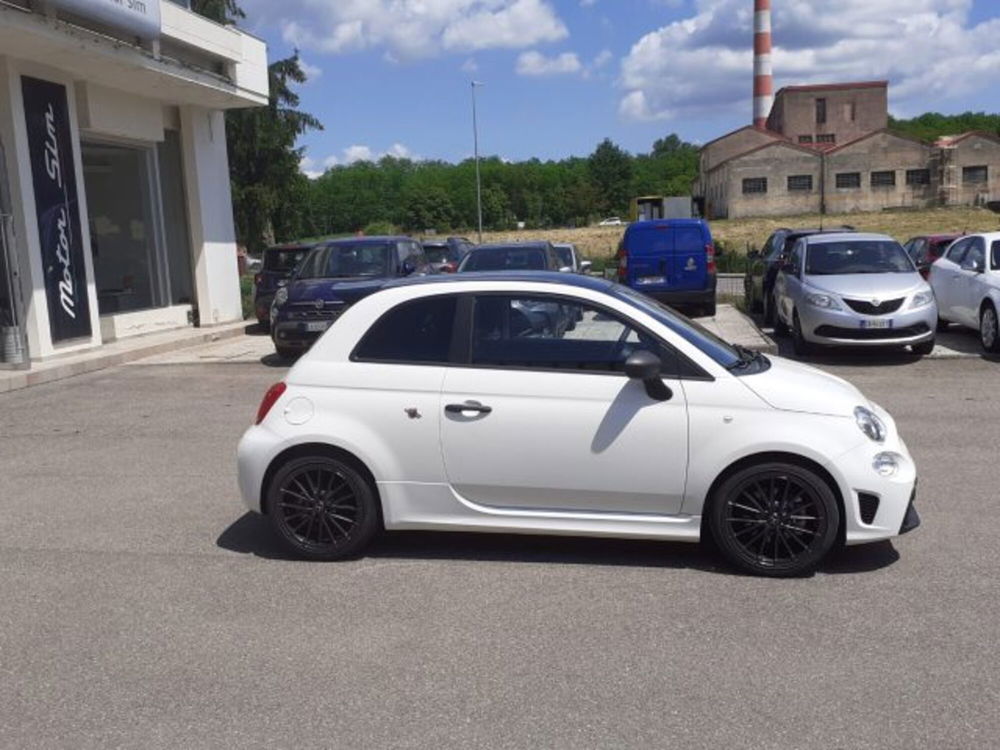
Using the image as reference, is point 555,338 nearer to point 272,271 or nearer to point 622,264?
point 622,264

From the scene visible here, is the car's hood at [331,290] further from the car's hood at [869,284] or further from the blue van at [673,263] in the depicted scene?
the car's hood at [869,284]

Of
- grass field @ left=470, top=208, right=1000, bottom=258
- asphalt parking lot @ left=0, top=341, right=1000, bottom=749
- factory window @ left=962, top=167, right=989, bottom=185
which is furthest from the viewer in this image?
factory window @ left=962, top=167, right=989, bottom=185

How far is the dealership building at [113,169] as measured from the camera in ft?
46.3

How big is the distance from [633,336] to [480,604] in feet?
5.37

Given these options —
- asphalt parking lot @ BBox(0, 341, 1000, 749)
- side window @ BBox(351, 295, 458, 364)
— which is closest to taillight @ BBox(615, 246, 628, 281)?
asphalt parking lot @ BBox(0, 341, 1000, 749)

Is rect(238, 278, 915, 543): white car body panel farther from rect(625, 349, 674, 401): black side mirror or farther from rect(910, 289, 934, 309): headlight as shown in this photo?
rect(910, 289, 934, 309): headlight

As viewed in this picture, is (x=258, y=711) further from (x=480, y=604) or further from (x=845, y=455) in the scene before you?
(x=845, y=455)

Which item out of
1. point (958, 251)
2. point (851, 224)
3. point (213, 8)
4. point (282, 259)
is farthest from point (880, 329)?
point (851, 224)

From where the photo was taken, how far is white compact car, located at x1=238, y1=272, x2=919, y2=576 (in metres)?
5.08

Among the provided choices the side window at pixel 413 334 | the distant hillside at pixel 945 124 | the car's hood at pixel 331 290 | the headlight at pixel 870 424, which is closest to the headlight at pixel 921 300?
the car's hood at pixel 331 290

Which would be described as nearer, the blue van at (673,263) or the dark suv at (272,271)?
the blue van at (673,263)

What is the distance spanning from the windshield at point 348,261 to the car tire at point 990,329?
28.3 ft

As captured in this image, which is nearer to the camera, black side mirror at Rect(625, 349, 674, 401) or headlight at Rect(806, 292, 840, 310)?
black side mirror at Rect(625, 349, 674, 401)

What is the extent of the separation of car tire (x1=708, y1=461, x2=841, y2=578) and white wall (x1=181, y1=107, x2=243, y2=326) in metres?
16.7
